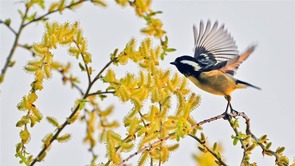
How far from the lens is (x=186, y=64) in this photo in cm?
412

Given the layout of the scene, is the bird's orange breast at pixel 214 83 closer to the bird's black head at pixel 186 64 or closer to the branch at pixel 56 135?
the bird's black head at pixel 186 64

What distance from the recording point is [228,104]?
13.3ft

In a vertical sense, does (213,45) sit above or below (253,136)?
above

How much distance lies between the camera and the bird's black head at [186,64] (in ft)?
13.5

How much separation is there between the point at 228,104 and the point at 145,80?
6.34 feet

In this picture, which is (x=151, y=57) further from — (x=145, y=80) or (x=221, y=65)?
(x=221, y=65)

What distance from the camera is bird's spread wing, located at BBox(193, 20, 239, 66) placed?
4.19 meters

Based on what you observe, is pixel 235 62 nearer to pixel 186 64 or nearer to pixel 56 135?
pixel 186 64

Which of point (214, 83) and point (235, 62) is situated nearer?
point (235, 62)

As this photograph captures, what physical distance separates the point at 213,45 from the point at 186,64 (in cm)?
36

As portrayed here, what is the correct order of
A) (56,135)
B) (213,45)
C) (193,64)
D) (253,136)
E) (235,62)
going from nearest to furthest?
(56,135)
(253,136)
(235,62)
(193,64)
(213,45)

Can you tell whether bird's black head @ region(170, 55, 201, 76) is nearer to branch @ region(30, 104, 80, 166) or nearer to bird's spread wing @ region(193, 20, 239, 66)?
bird's spread wing @ region(193, 20, 239, 66)

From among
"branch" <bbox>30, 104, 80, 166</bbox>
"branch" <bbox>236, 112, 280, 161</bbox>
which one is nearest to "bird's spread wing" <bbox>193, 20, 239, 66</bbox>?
"branch" <bbox>236, 112, 280, 161</bbox>

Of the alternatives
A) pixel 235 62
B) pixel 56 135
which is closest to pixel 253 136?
pixel 56 135
